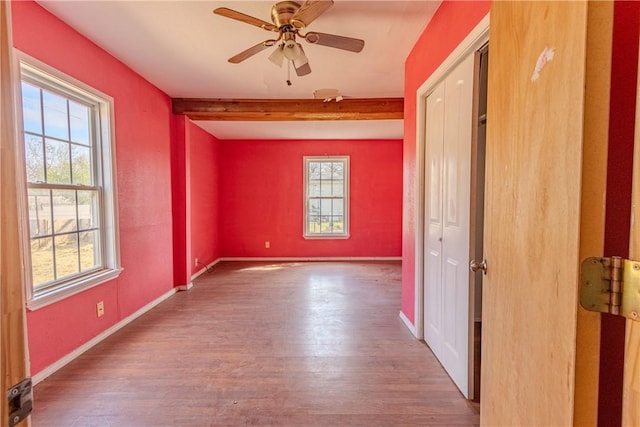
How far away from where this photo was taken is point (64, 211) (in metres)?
2.28

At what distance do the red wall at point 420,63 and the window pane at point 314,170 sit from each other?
317 centimetres

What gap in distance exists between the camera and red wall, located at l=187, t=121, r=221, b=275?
15.0 feet

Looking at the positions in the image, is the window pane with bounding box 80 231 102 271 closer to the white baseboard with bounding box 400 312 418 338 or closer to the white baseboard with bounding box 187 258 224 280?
the white baseboard with bounding box 187 258 224 280

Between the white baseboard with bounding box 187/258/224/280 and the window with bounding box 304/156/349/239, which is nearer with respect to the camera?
the white baseboard with bounding box 187/258/224/280

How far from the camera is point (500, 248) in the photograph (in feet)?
2.74

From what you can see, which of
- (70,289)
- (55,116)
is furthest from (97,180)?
(70,289)

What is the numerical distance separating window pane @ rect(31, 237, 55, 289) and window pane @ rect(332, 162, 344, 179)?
14.8ft

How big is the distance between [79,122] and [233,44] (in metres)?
1.46

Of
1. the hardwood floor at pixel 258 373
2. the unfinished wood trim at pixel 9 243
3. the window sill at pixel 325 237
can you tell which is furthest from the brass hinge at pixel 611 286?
the window sill at pixel 325 237

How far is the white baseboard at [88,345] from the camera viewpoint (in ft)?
6.49

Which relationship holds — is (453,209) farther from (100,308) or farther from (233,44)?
(100,308)

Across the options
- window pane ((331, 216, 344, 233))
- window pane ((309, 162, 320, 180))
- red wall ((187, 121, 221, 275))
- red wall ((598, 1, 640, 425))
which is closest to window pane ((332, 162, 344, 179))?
window pane ((309, 162, 320, 180))

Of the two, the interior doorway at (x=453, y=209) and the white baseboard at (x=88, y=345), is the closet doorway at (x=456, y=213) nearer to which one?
the interior doorway at (x=453, y=209)

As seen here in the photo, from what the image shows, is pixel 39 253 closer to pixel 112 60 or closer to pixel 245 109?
pixel 112 60
